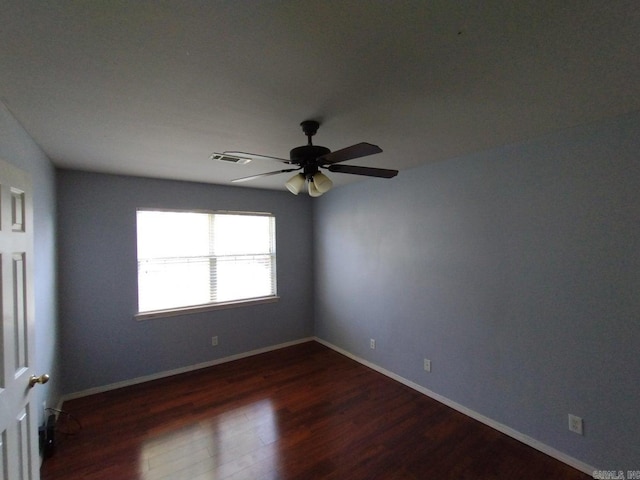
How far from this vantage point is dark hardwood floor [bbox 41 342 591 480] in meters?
2.02

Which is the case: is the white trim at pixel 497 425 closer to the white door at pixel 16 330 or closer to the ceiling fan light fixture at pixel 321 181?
the ceiling fan light fixture at pixel 321 181

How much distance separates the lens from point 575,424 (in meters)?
2.02

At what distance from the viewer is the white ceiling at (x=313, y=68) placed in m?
0.99

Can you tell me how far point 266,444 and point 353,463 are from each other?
2.32 ft

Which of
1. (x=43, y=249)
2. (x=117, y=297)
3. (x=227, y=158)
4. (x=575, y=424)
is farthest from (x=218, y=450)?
(x=575, y=424)

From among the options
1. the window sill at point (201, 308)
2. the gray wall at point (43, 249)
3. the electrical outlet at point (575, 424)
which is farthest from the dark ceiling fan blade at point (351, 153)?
the window sill at point (201, 308)

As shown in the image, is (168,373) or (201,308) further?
(201,308)

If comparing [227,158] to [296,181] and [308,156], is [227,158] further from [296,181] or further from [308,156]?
[308,156]

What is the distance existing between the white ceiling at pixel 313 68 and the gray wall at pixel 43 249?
6.1 inches

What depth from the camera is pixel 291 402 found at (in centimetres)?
288

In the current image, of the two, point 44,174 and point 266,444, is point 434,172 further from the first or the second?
point 44,174

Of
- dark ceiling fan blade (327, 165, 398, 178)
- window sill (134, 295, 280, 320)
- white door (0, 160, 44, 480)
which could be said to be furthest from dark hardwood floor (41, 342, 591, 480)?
dark ceiling fan blade (327, 165, 398, 178)

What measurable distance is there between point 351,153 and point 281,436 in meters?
2.33

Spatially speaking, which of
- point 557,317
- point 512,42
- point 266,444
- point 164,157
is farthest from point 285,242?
point 512,42
